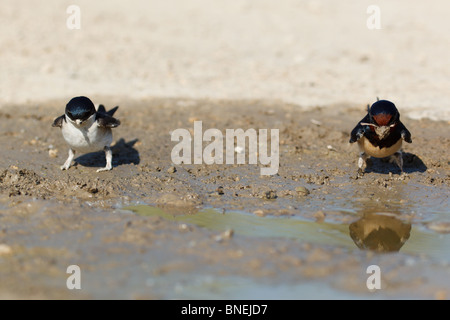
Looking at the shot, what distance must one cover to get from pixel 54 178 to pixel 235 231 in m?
2.78

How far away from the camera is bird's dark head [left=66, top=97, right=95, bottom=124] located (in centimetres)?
718

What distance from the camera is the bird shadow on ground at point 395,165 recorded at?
7918mm

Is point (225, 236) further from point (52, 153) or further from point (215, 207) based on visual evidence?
point (52, 153)

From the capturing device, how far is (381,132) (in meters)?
6.98

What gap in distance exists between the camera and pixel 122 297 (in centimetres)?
430

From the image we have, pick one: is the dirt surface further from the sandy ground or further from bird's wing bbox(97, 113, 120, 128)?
bird's wing bbox(97, 113, 120, 128)

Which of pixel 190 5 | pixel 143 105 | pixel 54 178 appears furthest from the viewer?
pixel 190 5

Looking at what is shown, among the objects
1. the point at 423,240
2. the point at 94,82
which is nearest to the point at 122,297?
the point at 423,240

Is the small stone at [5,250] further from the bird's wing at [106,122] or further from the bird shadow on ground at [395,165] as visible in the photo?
the bird shadow on ground at [395,165]

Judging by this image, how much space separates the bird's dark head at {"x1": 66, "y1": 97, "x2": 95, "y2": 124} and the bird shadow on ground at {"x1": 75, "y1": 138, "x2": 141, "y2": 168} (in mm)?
964

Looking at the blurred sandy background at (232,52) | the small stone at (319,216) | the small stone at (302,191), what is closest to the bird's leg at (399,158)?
the small stone at (302,191)
